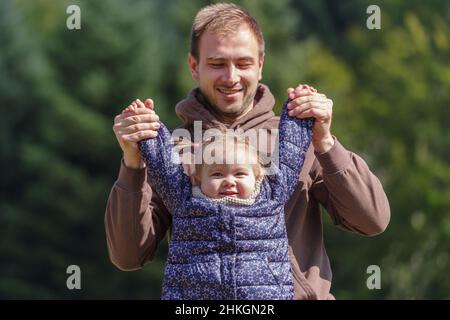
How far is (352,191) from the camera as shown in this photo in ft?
15.8

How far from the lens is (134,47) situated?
31047 millimetres

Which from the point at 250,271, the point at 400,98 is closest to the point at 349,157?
the point at 250,271

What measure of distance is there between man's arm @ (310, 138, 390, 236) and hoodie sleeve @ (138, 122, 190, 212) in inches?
21.0

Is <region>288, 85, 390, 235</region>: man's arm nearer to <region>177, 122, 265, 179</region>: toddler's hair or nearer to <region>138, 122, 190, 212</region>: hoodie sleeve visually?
<region>177, 122, 265, 179</region>: toddler's hair

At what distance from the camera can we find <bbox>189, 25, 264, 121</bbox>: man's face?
492 cm

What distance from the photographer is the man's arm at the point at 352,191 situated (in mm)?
4797

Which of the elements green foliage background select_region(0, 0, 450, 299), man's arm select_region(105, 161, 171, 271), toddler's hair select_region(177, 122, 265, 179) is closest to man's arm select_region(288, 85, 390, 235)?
toddler's hair select_region(177, 122, 265, 179)

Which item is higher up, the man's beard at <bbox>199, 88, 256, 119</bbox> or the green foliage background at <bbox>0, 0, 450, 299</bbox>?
the green foliage background at <bbox>0, 0, 450, 299</bbox>

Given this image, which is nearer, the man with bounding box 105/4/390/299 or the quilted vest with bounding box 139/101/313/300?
the quilted vest with bounding box 139/101/313/300

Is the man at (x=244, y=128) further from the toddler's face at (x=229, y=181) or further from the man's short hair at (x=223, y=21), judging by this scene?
the toddler's face at (x=229, y=181)

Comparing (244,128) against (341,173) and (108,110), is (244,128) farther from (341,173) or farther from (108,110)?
(108,110)

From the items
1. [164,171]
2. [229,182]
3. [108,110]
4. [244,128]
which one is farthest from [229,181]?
[108,110]

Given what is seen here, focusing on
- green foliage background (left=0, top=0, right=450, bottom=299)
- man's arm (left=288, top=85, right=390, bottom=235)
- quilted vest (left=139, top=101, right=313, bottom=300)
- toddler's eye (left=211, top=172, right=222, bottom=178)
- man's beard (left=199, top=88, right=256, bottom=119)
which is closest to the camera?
quilted vest (left=139, top=101, right=313, bottom=300)

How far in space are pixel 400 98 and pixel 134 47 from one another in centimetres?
645
